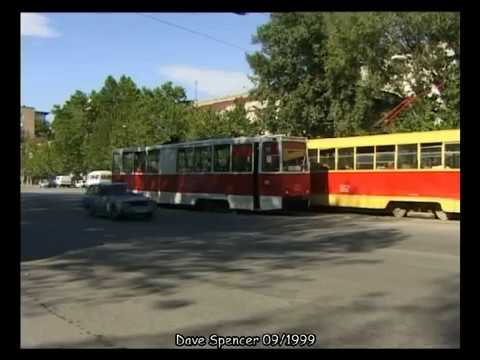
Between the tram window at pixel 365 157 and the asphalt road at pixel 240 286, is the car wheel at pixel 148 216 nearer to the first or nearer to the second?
the asphalt road at pixel 240 286

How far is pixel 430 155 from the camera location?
2433cm

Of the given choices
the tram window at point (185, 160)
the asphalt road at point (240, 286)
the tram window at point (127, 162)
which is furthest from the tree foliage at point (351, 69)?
the asphalt road at point (240, 286)

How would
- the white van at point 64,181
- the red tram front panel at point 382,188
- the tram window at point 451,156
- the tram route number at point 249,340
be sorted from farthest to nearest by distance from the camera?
the white van at point 64,181
the red tram front panel at point 382,188
the tram window at point 451,156
the tram route number at point 249,340

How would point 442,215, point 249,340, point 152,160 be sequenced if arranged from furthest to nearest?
1. point 152,160
2. point 442,215
3. point 249,340

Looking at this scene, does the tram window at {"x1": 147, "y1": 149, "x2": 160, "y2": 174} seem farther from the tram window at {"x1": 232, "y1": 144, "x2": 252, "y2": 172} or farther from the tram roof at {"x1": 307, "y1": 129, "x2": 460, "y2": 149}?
the tram roof at {"x1": 307, "y1": 129, "x2": 460, "y2": 149}

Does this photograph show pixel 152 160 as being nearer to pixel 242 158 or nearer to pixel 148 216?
pixel 242 158

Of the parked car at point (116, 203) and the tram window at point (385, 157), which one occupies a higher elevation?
the tram window at point (385, 157)

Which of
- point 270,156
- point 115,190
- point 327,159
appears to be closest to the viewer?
point 115,190

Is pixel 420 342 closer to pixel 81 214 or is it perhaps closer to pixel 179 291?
pixel 179 291

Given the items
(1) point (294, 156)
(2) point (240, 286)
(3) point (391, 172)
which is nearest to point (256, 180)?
(1) point (294, 156)

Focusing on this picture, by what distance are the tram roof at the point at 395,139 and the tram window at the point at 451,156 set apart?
25 centimetres

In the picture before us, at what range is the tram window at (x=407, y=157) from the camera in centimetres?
2496

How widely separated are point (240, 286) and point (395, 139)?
1681cm

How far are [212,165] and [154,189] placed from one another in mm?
5769
